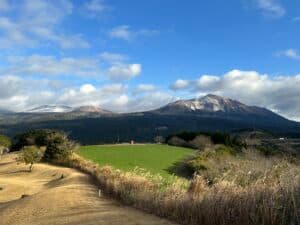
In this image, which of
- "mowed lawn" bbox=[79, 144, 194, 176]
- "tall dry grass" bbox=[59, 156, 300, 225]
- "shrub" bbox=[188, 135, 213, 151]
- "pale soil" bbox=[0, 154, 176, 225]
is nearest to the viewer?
"tall dry grass" bbox=[59, 156, 300, 225]

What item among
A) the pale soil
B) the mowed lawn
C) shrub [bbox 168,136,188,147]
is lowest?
the pale soil

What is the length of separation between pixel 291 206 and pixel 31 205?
1332cm

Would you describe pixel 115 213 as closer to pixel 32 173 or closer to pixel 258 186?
pixel 258 186

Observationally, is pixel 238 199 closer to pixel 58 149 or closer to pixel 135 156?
pixel 135 156

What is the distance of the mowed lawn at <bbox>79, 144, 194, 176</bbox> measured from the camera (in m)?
58.6

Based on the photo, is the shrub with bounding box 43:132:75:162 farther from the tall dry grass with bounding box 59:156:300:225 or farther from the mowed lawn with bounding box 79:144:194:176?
the tall dry grass with bounding box 59:156:300:225

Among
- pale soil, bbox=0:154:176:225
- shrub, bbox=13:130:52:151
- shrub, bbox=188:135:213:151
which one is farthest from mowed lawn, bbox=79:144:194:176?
pale soil, bbox=0:154:176:225

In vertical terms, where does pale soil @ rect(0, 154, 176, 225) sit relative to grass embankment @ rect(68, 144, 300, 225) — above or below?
below

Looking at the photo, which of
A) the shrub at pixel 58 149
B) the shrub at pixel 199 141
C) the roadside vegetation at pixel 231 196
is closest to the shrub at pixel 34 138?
the shrub at pixel 58 149

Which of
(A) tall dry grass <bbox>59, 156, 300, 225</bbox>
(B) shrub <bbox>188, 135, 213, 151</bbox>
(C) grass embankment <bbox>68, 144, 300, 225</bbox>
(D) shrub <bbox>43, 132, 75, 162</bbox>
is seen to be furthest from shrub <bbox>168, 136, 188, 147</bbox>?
(A) tall dry grass <bbox>59, 156, 300, 225</bbox>

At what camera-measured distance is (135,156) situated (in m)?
67.2

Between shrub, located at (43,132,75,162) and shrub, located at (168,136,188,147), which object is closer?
shrub, located at (43,132,75,162)

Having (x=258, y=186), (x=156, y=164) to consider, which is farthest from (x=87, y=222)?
(x=156, y=164)

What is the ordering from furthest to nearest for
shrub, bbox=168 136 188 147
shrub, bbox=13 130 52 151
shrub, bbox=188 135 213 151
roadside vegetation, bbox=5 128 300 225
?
shrub, bbox=168 136 188 147 → shrub, bbox=188 135 213 151 → shrub, bbox=13 130 52 151 → roadside vegetation, bbox=5 128 300 225
